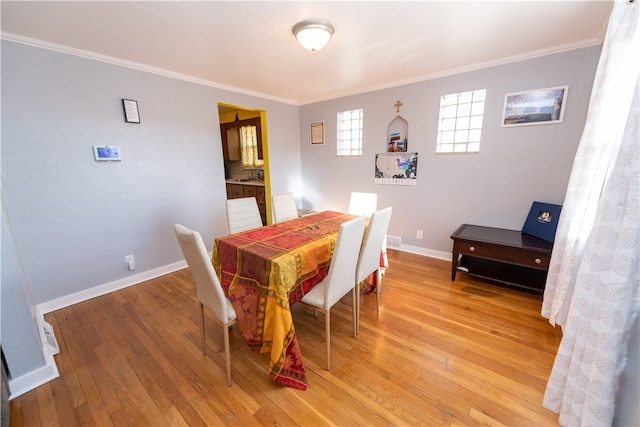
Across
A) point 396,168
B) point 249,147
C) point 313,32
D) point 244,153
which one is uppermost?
point 313,32

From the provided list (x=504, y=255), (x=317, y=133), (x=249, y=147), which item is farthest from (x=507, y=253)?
(x=249, y=147)

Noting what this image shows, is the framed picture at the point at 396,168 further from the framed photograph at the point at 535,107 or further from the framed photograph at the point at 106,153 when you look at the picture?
the framed photograph at the point at 106,153

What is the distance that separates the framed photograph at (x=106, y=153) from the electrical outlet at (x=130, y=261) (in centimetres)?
100

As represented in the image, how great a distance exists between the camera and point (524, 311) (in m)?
2.14

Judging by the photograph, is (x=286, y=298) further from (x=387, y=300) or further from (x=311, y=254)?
(x=387, y=300)

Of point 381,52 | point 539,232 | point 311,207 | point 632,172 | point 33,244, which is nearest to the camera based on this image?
point 632,172

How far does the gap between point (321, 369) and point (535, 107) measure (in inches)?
120

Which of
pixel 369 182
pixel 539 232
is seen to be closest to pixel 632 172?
pixel 539 232

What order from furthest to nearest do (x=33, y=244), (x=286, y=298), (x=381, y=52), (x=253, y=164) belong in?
(x=253, y=164), (x=381, y=52), (x=33, y=244), (x=286, y=298)

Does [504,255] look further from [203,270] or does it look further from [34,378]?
[34,378]

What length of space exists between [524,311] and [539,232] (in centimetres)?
82

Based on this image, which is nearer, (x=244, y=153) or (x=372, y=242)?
(x=372, y=242)

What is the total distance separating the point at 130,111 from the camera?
96.9 inches

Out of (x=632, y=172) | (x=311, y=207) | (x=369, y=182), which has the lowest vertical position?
(x=311, y=207)
